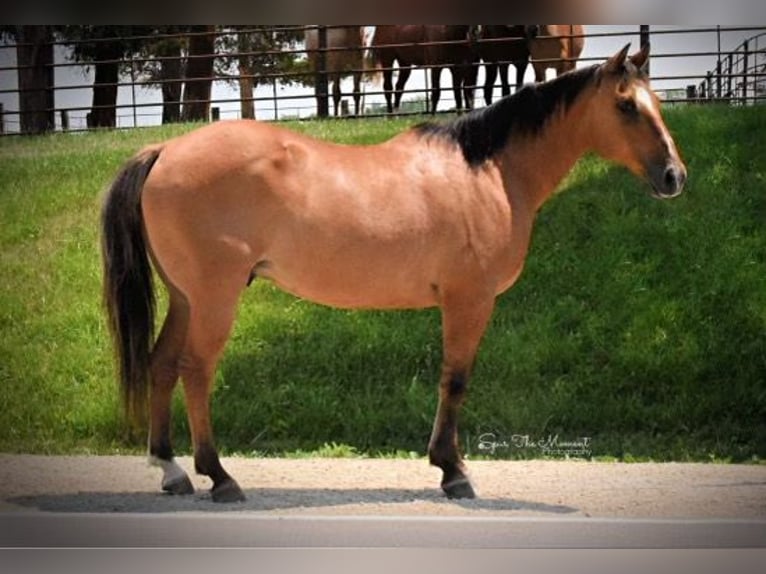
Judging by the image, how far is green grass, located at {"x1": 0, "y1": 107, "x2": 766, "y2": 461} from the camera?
5090mm

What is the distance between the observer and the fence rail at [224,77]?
5410 millimetres

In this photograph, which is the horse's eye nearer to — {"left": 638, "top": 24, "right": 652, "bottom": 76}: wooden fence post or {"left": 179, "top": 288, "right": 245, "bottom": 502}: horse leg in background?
{"left": 638, "top": 24, "right": 652, "bottom": 76}: wooden fence post

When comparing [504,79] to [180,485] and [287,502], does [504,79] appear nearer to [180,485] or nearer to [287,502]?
[287,502]

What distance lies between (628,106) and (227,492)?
2.03m

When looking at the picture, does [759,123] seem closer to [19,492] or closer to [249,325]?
[249,325]

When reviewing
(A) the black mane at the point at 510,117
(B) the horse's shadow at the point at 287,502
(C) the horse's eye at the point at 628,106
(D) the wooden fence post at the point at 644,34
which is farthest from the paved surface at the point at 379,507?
(D) the wooden fence post at the point at 644,34

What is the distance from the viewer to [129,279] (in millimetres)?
4516

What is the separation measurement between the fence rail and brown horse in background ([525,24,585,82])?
0.20 m

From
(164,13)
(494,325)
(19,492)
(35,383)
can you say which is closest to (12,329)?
(35,383)

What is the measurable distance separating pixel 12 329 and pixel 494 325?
1.94 m

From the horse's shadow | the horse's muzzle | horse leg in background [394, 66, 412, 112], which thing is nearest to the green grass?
horse leg in background [394, 66, 412, 112]

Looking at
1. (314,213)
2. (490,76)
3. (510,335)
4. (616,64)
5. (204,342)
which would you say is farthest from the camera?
(490,76)

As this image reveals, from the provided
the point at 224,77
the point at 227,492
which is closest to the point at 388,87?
the point at 224,77

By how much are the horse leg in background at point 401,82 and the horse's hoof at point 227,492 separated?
1770 millimetres
